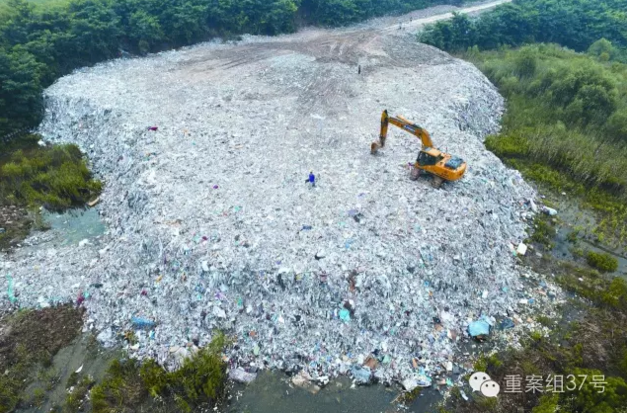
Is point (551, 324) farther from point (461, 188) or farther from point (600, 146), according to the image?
point (600, 146)

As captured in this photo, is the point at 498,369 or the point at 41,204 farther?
the point at 41,204

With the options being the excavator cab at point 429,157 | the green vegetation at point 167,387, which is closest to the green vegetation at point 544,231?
the excavator cab at point 429,157

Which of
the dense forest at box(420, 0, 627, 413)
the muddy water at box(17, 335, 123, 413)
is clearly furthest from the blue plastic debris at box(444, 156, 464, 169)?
the muddy water at box(17, 335, 123, 413)

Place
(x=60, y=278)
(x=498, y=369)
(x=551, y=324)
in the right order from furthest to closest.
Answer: (x=60, y=278) < (x=551, y=324) < (x=498, y=369)

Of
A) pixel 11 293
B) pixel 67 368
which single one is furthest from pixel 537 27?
pixel 11 293

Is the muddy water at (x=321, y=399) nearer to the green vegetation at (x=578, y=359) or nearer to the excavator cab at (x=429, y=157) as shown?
the green vegetation at (x=578, y=359)

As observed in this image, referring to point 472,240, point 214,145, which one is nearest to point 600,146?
point 472,240

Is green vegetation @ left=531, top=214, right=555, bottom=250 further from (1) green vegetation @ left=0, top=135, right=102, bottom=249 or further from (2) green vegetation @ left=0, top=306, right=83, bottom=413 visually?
(1) green vegetation @ left=0, top=135, right=102, bottom=249

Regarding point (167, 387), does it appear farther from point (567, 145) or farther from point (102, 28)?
point (102, 28)
